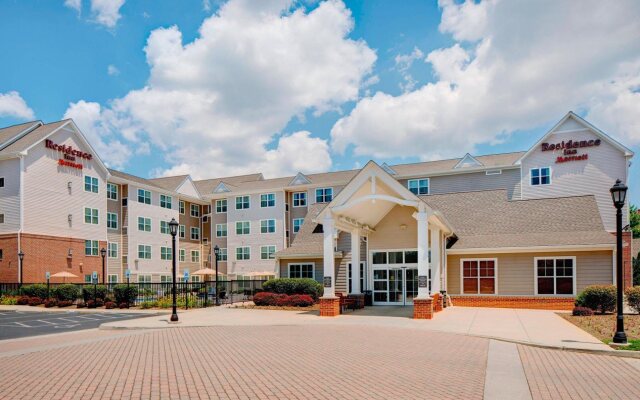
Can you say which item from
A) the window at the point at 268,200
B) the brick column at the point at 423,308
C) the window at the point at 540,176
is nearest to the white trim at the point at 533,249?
the brick column at the point at 423,308

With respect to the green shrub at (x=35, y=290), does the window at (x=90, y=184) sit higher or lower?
higher

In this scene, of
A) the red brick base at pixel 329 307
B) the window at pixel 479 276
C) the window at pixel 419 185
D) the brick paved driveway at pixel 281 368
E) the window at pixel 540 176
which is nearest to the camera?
the brick paved driveway at pixel 281 368

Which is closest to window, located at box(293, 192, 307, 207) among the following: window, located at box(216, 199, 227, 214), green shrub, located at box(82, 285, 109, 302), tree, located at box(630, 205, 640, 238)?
window, located at box(216, 199, 227, 214)

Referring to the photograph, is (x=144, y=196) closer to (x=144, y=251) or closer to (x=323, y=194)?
(x=144, y=251)

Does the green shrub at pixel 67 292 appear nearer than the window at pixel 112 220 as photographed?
Yes

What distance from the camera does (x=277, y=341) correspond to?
1384 cm

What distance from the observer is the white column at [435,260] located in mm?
22109

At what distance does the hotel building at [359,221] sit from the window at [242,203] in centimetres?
11

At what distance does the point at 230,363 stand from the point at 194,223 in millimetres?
47122

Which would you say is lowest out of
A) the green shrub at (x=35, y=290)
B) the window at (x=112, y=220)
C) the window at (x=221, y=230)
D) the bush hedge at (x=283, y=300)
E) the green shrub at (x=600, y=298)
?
the green shrub at (x=35, y=290)

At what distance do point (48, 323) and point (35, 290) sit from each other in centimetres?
1452

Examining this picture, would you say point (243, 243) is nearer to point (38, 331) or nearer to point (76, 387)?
point (38, 331)

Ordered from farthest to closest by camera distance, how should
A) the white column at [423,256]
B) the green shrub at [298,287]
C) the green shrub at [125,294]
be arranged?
1. the green shrub at [125,294]
2. the green shrub at [298,287]
3. the white column at [423,256]

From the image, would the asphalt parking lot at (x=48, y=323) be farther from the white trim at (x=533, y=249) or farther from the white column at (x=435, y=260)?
the white trim at (x=533, y=249)
